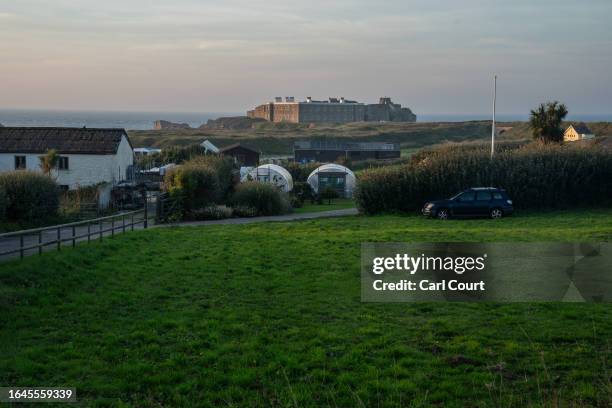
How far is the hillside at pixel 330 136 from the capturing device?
123188 mm

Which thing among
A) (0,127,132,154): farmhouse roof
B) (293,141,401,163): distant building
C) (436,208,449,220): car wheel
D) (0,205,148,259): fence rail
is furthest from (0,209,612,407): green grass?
(293,141,401,163): distant building

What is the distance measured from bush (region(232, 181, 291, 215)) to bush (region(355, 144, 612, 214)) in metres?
4.71

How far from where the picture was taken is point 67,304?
38.9 feet

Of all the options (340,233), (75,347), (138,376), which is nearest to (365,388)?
(138,376)

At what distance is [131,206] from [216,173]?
585 cm

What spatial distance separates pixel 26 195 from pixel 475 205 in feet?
62.4

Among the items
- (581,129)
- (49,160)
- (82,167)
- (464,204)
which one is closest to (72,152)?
(82,167)

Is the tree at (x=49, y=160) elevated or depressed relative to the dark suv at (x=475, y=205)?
elevated

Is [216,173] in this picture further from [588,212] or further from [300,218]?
[588,212]

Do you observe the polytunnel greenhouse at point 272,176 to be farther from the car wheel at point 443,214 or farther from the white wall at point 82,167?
the car wheel at point 443,214

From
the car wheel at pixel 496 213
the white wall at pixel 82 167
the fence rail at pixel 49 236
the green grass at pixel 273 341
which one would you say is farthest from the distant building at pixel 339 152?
the green grass at pixel 273 341

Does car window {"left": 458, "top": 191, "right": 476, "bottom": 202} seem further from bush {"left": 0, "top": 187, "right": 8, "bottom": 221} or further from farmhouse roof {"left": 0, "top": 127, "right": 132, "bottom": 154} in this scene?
farmhouse roof {"left": 0, "top": 127, "right": 132, "bottom": 154}

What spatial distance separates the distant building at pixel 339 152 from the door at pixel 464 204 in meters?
57.1

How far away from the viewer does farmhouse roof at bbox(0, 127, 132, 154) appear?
148 ft
